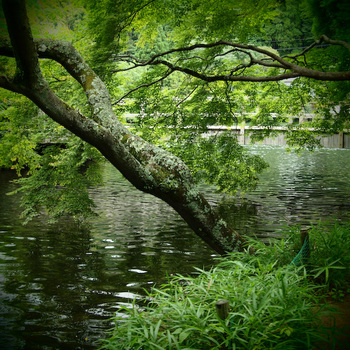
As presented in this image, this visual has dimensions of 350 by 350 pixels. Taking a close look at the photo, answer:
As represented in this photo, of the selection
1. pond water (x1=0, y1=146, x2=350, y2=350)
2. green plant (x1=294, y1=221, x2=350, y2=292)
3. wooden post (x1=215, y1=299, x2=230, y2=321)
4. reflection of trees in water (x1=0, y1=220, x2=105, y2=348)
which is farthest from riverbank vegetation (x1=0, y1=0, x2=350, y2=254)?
wooden post (x1=215, y1=299, x2=230, y2=321)

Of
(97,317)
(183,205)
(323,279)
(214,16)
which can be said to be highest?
(214,16)

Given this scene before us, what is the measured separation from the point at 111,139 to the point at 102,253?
3908 mm

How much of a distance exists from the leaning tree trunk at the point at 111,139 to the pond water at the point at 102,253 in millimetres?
1370

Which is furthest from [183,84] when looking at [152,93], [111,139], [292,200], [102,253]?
[292,200]

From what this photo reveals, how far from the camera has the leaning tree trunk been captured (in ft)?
14.3

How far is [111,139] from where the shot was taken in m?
4.64

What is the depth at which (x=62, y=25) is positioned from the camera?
13227mm

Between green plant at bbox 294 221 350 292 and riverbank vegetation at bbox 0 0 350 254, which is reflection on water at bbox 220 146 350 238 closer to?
green plant at bbox 294 221 350 292

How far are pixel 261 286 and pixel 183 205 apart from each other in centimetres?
171

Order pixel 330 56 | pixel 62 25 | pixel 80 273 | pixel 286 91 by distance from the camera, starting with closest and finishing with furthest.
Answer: pixel 80 273
pixel 330 56
pixel 286 91
pixel 62 25

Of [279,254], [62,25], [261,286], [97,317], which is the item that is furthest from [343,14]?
[62,25]

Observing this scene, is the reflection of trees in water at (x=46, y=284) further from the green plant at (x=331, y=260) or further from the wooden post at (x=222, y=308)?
the green plant at (x=331, y=260)

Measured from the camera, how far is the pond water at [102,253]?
4.78m

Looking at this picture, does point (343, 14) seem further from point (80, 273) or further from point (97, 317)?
point (80, 273)
